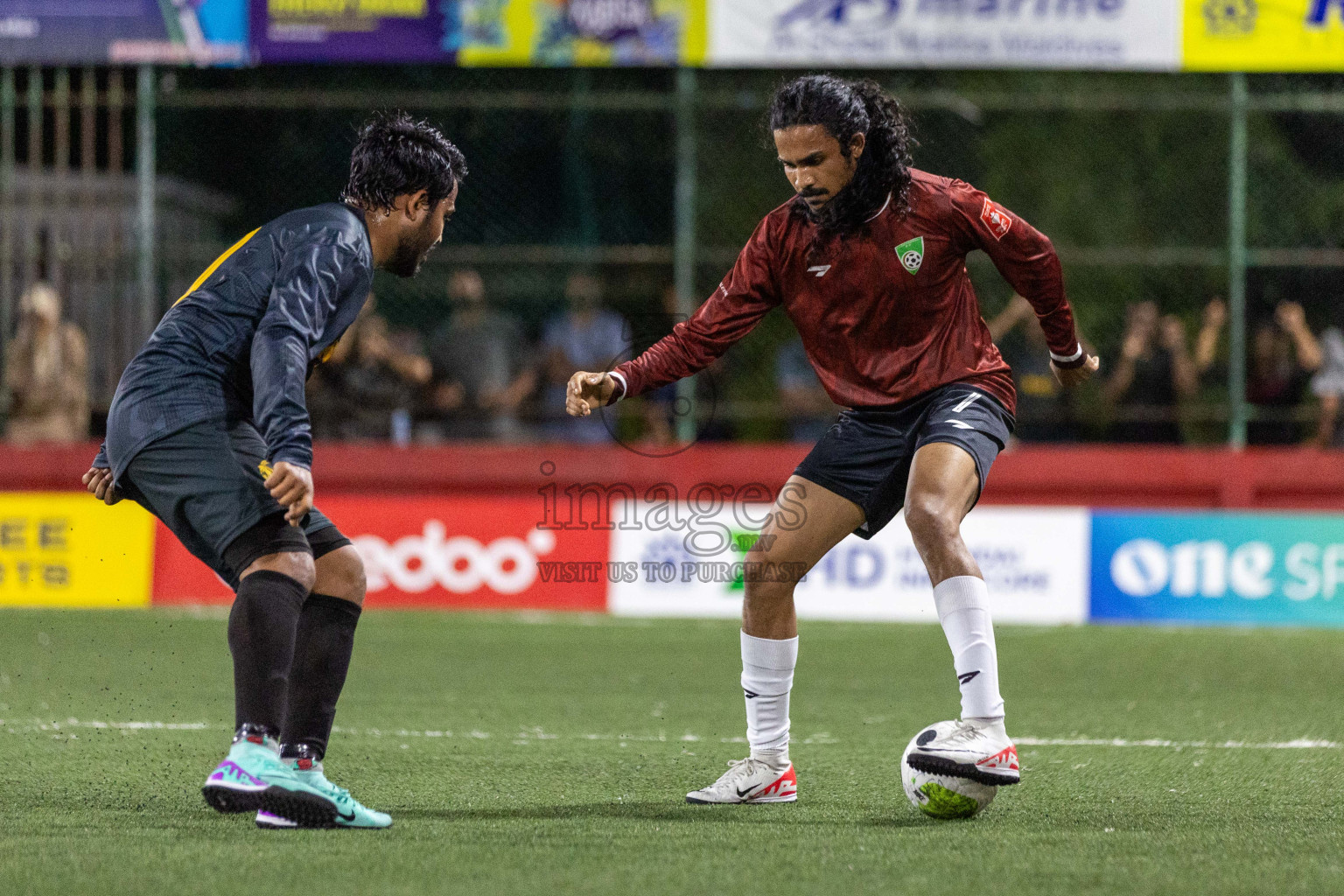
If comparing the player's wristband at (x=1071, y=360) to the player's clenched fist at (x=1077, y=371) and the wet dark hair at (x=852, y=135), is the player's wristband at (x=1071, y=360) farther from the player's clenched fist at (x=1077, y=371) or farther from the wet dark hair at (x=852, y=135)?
the wet dark hair at (x=852, y=135)

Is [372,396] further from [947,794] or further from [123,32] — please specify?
[947,794]

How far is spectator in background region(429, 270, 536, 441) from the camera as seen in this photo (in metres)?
13.0

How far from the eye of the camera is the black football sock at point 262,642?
4.56 meters

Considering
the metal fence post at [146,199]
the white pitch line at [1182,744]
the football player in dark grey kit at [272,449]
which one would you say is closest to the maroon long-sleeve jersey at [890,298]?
the football player in dark grey kit at [272,449]

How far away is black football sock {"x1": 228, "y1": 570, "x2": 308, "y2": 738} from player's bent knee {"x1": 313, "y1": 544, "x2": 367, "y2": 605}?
327 mm

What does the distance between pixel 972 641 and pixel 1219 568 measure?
727 cm

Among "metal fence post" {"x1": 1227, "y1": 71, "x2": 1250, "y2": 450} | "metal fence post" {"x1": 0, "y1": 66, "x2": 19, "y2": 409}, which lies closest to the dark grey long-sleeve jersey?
"metal fence post" {"x1": 0, "y1": 66, "x2": 19, "y2": 409}

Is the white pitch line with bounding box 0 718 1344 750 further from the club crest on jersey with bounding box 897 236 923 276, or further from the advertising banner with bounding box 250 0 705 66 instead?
the advertising banner with bounding box 250 0 705 66

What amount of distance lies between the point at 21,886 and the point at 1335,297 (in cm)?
1165

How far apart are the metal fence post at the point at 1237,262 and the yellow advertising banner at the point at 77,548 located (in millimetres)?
7898

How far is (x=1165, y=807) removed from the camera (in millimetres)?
5176

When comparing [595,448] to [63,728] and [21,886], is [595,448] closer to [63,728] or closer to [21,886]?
[63,728]

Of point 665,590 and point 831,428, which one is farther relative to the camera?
point 665,590

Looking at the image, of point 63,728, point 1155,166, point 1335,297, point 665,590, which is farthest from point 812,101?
point 1155,166
